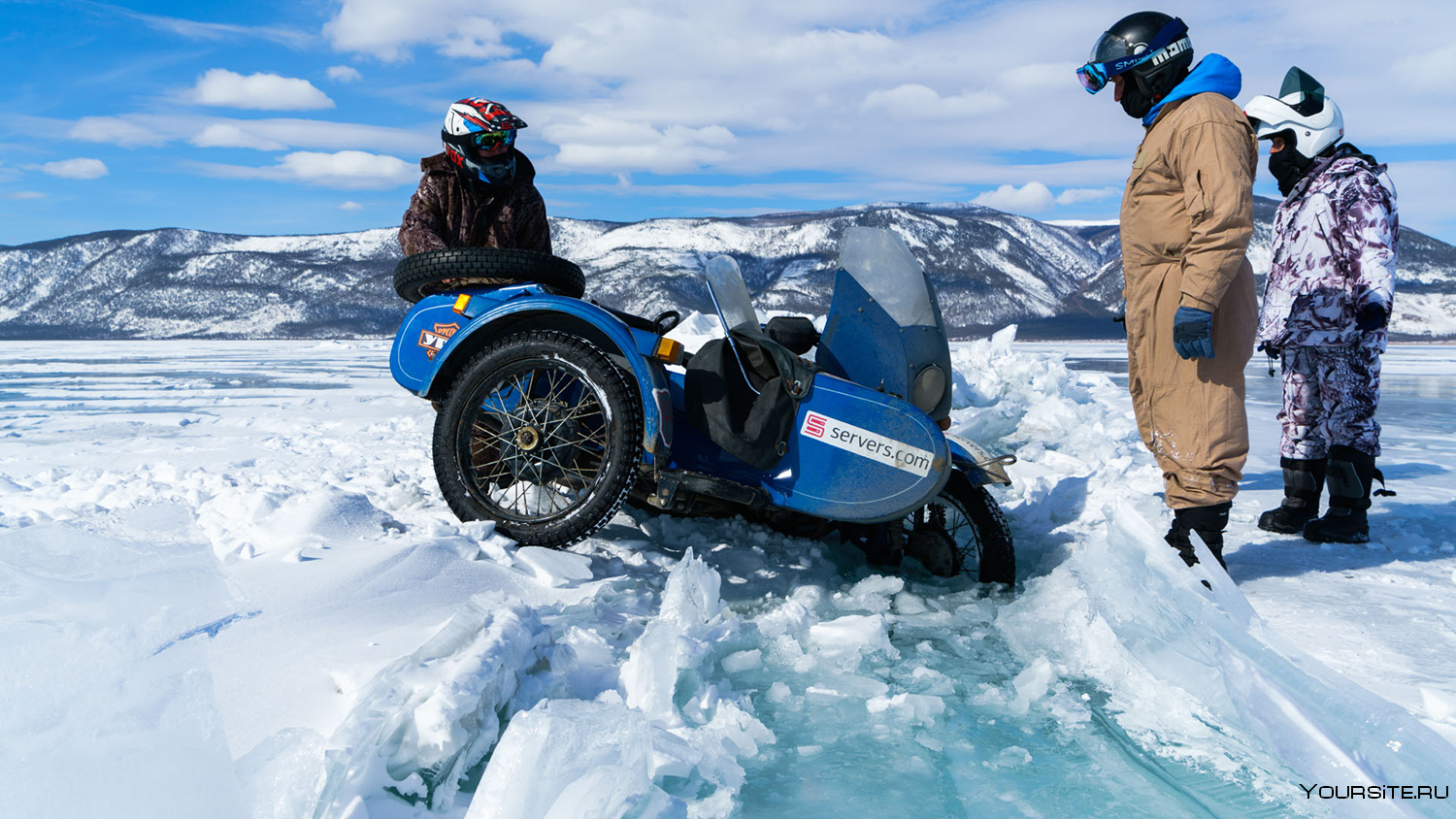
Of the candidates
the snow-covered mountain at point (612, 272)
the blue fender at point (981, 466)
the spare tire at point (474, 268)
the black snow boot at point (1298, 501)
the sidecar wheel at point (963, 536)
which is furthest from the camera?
the snow-covered mountain at point (612, 272)

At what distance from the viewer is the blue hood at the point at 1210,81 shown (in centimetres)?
308

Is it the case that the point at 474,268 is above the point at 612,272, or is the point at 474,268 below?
below

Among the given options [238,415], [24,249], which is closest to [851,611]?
[238,415]

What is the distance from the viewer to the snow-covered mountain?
372ft

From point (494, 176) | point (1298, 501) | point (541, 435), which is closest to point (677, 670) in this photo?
point (541, 435)

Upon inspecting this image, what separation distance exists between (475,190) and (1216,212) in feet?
10.8

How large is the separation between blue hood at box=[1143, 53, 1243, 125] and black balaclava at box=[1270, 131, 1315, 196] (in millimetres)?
1581

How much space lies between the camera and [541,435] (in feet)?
10.5

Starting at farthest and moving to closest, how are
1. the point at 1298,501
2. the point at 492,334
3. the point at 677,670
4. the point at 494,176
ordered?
the point at 1298,501, the point at 494,176, the point at 492,334, the point at 677,670

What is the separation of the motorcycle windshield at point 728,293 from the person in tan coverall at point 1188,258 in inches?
59.6

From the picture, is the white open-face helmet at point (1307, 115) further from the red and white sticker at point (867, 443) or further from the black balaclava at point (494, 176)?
the black balaclava at point (494, 176)

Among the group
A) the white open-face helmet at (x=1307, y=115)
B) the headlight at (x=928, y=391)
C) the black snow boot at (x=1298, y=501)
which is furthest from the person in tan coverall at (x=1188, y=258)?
the white open-face helmet at (x=1307, y=115)

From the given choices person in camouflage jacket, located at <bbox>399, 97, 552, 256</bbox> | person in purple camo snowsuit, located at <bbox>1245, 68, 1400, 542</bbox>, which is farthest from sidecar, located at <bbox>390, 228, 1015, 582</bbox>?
person in purple camo snowsuit, located at <bbox>1245, 68, 1400, 542</bbox>

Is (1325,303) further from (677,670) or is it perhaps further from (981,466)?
(677,670)
